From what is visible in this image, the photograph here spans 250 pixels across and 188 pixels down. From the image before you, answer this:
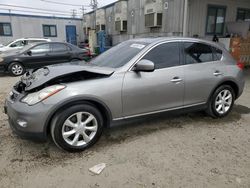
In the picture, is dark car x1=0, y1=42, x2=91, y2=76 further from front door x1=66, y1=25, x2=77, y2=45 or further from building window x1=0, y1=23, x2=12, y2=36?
front door x1=66, y1=25, x2=77, y2=45

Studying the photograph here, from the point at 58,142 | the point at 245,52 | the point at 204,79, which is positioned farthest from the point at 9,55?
the point at 245,52

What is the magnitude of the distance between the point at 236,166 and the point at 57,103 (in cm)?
237

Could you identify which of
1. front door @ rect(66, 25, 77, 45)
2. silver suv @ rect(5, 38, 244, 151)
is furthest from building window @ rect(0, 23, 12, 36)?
silver suv @ rect(5, 38, 244, 151)

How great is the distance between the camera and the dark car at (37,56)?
884cm

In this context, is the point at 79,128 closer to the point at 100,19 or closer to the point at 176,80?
the point at 176,80

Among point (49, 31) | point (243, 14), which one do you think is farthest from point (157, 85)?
point (49, 31)

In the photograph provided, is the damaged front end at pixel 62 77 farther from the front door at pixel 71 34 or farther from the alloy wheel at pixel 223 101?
the front door at pixel 71 34

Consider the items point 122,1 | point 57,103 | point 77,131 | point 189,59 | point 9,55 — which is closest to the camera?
point 57,103

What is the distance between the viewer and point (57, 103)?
269 cm

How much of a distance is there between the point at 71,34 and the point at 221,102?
85.4 ft

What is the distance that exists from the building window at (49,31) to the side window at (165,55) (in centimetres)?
2519

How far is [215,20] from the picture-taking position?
36.7ft

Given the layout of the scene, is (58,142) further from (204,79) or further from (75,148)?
(204,79)

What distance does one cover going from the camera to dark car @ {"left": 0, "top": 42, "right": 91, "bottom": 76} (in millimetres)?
8844
